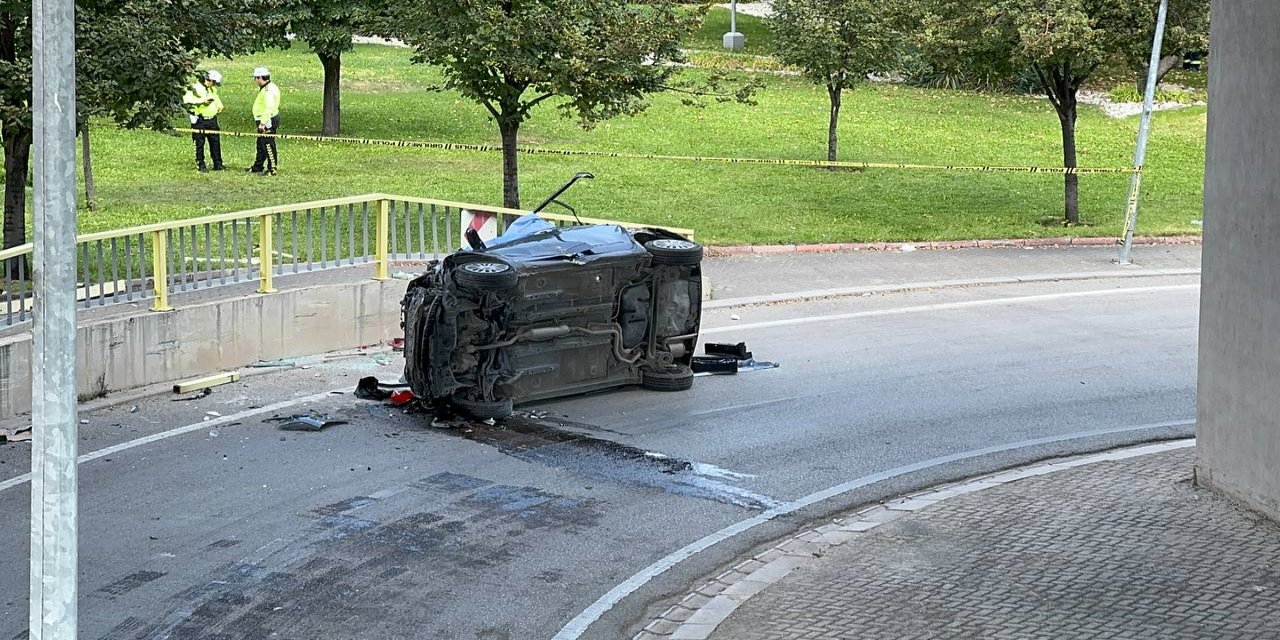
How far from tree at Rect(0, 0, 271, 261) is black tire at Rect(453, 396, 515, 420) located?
5100mm

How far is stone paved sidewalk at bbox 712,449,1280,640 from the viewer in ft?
25.7

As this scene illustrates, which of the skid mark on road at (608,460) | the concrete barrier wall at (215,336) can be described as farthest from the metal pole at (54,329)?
the concrete barrier wall at (215,336)

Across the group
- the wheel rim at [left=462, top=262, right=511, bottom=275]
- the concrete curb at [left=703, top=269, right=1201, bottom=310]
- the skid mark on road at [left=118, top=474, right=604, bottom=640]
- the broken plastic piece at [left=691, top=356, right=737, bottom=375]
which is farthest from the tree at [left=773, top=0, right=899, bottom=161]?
the skid mark on road at [left=118, top=474, right=604, bottom=640]

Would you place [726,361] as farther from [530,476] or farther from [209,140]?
[209,140]

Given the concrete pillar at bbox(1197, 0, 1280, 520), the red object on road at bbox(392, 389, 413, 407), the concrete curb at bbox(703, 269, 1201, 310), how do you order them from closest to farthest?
the concrete pillar at bbox(1197, 0, 1280, 520) → the red object on road at bbox(392, 389, 413, 407) → the concrete curb at bbox(703, 269, 1201, 310)

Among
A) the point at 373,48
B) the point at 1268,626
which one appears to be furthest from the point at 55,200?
the point at 373,48

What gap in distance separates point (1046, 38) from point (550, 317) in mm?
11597

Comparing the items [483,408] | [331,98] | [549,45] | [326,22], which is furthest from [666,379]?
[331,98]

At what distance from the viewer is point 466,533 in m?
9.28

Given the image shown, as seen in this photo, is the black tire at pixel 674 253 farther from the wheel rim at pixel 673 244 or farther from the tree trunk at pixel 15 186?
the tree trunk at pixel 15 186

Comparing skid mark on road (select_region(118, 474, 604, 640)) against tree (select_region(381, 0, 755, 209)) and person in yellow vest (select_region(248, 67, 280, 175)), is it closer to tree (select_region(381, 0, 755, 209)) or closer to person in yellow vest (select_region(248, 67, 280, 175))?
tree (select_region(381, 0, 755, 209))

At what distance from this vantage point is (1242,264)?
992 centimetres

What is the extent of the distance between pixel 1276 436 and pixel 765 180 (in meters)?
16.9

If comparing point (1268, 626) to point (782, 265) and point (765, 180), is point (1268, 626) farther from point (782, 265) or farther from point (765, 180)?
point (765, 180)
